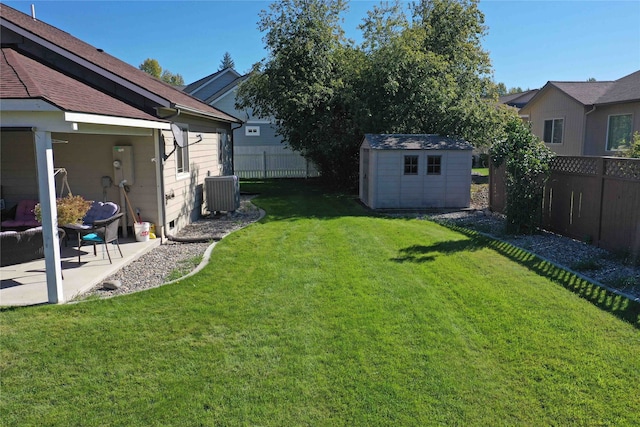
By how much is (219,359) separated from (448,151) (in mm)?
10728

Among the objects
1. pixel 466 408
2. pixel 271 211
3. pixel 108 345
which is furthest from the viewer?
pixel 271 211

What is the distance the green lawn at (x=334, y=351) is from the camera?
361 centimetres

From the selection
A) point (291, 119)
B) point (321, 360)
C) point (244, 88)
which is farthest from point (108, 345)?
point (244, 88)

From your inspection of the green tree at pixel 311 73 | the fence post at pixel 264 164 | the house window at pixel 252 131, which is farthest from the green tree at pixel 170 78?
the green tree at pixel 311 73

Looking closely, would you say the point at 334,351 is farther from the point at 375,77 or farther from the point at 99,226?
the point at 375,77

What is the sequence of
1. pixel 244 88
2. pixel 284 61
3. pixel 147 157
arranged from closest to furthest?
pixel 147 157 < pixel 284 61 < pixel 244 88

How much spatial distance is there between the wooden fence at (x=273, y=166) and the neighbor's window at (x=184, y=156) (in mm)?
13129

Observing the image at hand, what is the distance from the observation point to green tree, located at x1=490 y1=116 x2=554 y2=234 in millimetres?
9484

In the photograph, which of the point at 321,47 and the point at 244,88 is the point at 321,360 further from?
the point at 244,88

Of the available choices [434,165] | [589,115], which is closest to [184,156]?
[434,165]

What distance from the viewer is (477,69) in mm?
18094

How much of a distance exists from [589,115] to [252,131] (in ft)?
55.1

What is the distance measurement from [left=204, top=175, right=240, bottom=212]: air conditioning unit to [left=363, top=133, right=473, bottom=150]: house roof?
4215mm

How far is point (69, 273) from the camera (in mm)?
6875
